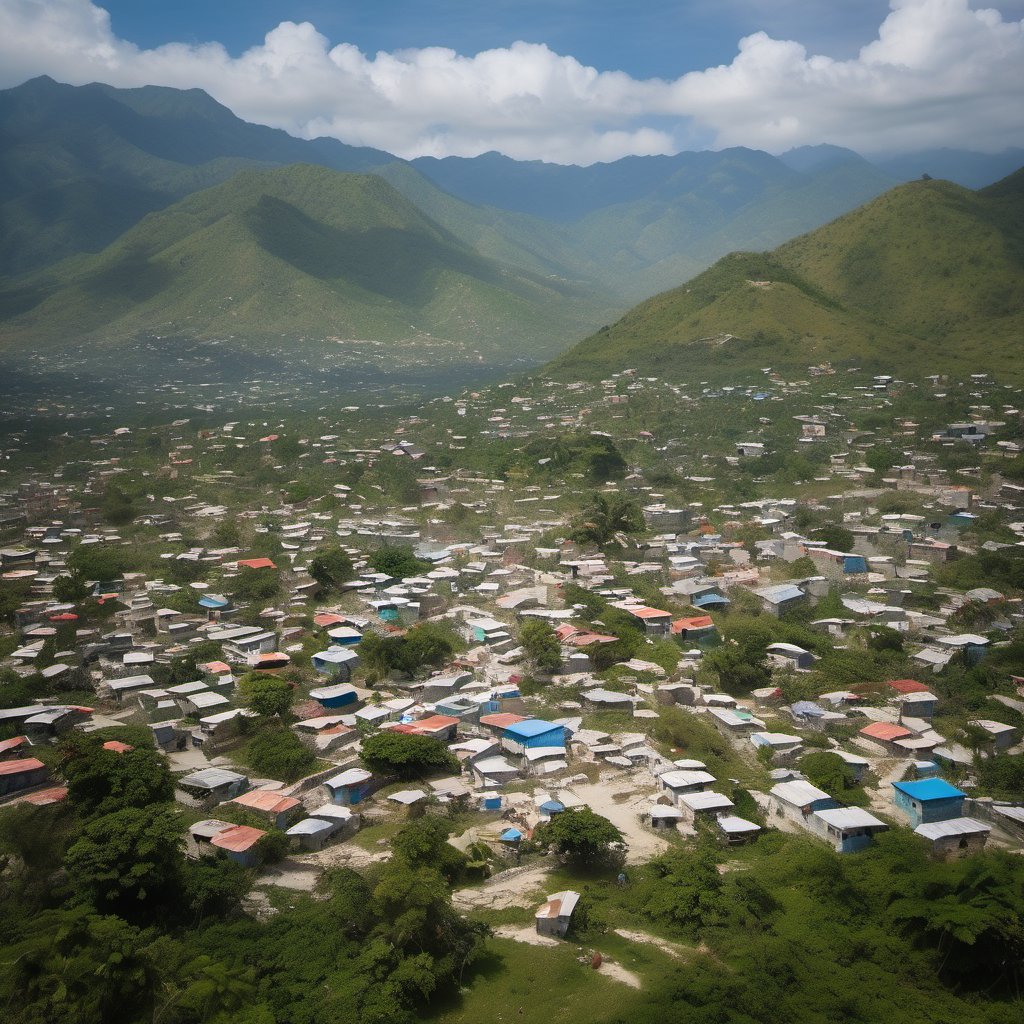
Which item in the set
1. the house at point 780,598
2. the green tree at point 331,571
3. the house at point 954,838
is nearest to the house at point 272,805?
the house at point 954,838

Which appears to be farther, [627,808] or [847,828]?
[627,808]

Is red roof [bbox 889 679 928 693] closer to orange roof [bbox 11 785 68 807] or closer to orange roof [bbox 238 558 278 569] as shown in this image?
orange roof [bbox 11 785 68 807]

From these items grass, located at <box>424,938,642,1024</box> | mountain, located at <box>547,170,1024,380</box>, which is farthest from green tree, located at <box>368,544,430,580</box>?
mountain, located at <box>547,170,1024,380</box>

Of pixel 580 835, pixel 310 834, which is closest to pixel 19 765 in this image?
pixel 310 834

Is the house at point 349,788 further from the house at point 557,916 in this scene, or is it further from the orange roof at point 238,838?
the house at point 557,916

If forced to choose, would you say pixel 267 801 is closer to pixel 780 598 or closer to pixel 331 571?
pixel 331 571

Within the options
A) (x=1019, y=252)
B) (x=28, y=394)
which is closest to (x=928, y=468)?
(x=1019, y=252)
